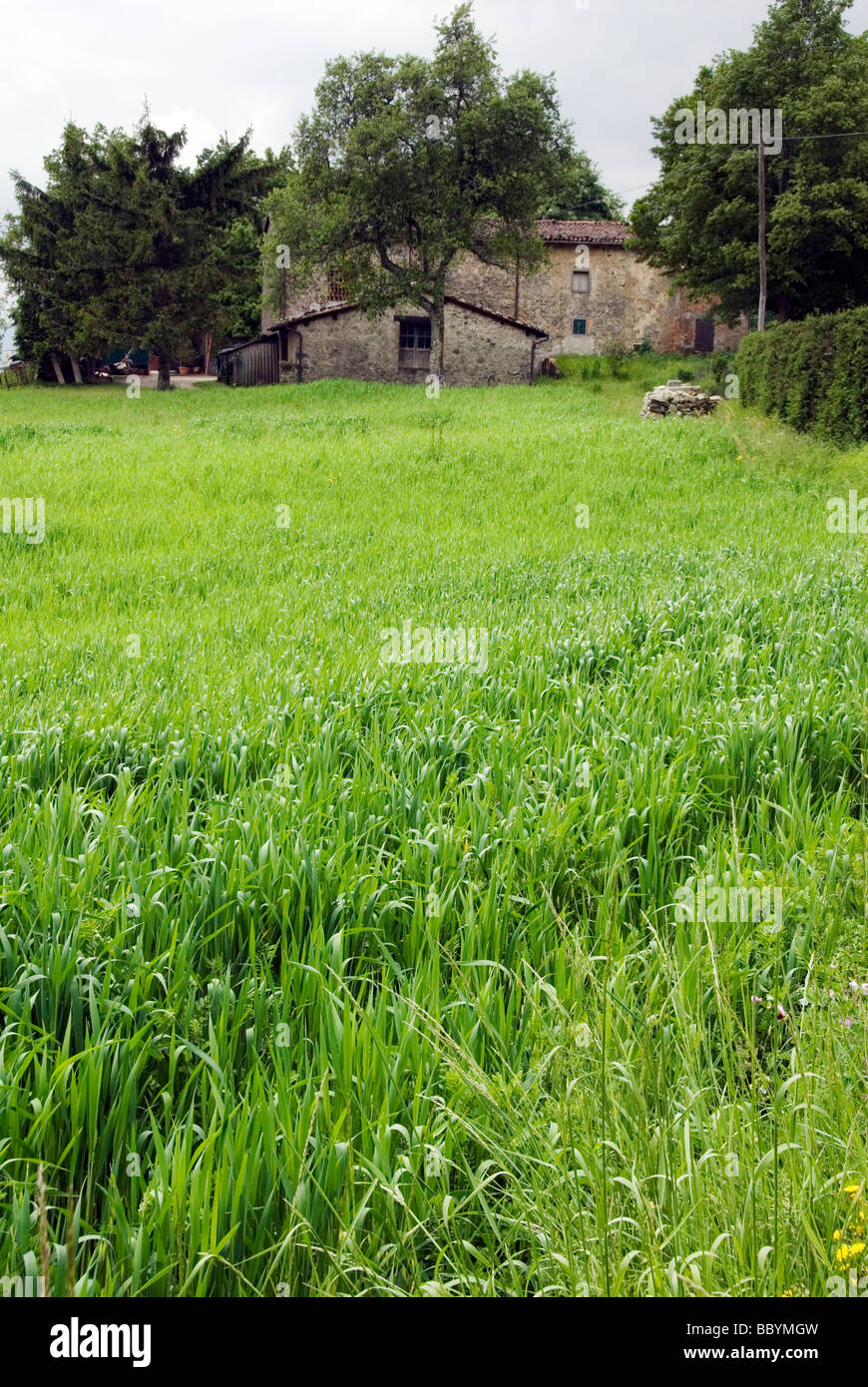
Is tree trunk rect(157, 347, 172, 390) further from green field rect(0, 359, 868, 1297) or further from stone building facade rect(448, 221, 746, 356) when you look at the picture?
green field rect(0, 359, 868, 1297)

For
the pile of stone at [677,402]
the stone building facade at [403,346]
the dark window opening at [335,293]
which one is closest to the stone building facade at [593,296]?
the dark window opening at [335,293]

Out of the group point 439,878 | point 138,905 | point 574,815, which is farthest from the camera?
point 574,815

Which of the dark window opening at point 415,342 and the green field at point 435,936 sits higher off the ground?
the dark window opening at point 415,342

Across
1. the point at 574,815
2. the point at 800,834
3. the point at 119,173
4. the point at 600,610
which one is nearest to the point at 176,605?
the point at 600,610

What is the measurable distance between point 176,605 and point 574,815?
5241mm

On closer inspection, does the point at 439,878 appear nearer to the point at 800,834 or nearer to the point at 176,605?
the point at 800,834

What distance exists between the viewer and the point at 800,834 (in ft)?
13.5

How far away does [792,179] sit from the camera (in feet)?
100

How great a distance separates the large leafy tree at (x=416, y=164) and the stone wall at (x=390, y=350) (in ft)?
11.7

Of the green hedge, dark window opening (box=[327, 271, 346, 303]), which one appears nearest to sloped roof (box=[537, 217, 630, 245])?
dark window opening (box=[327, 271, 346, 303])

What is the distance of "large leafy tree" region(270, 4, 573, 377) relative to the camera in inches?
1316

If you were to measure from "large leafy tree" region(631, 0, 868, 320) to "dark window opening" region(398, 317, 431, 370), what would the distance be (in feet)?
33.5

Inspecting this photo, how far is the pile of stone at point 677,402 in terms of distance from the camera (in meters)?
24.3

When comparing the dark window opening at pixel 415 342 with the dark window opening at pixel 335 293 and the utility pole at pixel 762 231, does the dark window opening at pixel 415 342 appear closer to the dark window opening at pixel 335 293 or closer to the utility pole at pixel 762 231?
the dark window opening at pixel 335 293
